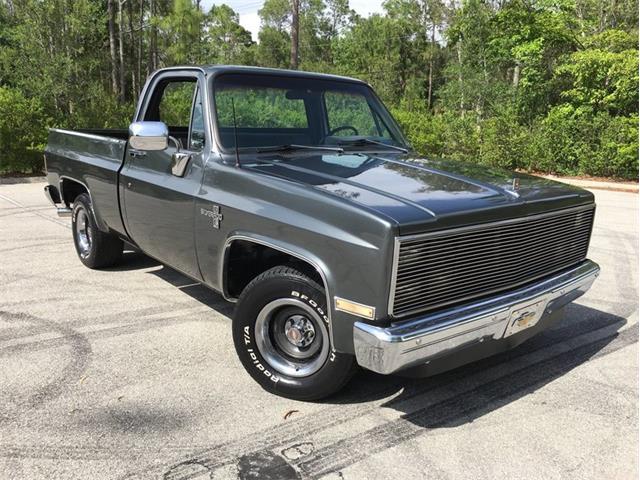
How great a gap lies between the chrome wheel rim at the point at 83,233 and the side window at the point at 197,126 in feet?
7.74

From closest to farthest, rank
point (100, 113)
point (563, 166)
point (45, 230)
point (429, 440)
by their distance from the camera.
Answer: point (429, 440) → point (45, 230) → point (100, 113) → point (563, 166)

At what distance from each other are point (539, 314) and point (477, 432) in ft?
2.68

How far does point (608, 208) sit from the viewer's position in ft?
36.2

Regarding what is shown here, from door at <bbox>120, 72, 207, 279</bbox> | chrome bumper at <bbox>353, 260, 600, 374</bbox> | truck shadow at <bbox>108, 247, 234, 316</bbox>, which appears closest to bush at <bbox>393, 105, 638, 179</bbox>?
truck shadow at <bbox>108, 247, 234, 316</bbox>

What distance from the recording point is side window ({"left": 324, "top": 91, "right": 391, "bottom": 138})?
4.44 meters

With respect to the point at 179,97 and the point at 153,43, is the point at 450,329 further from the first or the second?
the point at 153,43

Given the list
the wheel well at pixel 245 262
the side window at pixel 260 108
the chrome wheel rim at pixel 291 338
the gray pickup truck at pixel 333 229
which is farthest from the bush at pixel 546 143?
the chrome wheel rim at pixel 291 338

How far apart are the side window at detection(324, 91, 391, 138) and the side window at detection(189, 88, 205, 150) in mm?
1048

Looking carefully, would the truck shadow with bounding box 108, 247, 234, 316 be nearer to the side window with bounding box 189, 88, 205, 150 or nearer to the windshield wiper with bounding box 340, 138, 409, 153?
the side window with bounding box 189, 88, 205, 150

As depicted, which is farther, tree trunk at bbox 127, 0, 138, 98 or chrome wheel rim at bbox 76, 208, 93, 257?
tree trunk at bbox 127, 0, 138, 98

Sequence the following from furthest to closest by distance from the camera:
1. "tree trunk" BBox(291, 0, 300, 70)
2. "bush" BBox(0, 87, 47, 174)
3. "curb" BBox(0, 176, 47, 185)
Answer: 1. "tree trunk" BBox(291, 0, 300, 70)
2. "bush" BBox(0, 87, 47, 174)
3. "curb" BBox(0, 176, 47, 185)

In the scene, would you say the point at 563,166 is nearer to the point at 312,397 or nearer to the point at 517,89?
the point at 517,89

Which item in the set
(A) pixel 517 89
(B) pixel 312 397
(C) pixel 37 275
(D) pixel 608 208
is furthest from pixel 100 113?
(A) pixel 517 89

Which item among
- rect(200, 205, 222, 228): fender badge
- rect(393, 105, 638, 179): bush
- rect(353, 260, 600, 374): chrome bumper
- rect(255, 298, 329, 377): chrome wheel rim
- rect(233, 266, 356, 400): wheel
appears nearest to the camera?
rect(353, 260, 600, 374): chrome bumper
